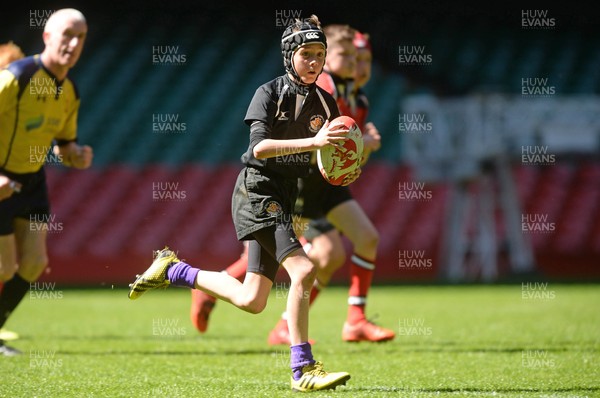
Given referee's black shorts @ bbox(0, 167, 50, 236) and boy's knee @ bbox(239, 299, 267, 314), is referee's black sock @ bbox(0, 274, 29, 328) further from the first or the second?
boy's knee @ bbox(239, 299, 267, 314)

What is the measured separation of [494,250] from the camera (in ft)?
52.5

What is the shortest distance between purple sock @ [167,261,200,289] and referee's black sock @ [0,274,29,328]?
1.56m

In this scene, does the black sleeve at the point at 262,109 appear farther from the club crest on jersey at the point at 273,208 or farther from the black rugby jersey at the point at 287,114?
the club crest on jersey at the point at 273,208

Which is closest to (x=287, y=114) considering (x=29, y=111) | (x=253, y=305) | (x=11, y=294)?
(x=253, y=305)

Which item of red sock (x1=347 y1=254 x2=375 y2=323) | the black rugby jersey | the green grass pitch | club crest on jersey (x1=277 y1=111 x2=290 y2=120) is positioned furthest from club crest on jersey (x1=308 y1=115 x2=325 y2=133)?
red sock (x1=347 y1=254 x2=375 y2=323)

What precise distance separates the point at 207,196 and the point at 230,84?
13.3 ft

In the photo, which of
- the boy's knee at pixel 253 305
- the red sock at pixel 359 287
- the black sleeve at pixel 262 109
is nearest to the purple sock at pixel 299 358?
the boy's knee at pixel 253 305

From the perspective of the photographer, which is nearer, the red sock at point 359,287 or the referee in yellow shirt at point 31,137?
the referee in yellow shirt at point 31,137

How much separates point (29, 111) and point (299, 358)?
8.16 ft

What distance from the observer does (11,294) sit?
613cm

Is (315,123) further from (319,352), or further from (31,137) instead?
(31,137)

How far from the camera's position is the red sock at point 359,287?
6.70 metres

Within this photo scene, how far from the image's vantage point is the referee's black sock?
6109mm

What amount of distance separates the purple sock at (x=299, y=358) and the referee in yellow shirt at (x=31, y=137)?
2.16 meters
